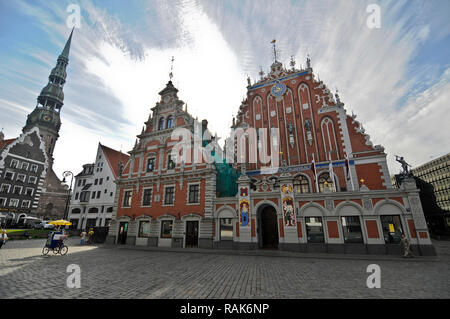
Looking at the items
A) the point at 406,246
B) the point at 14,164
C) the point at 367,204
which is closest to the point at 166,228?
the point at 367,204

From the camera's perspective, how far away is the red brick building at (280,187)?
15.4 meters

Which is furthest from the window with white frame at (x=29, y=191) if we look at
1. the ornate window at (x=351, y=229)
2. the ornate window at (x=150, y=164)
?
the ornate window at (x=351, y=229)

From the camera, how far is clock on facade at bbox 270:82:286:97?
24.7 meters

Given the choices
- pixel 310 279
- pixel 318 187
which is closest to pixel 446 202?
pixel 318 187

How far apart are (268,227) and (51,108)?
3240 inches

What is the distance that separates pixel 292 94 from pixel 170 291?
921 inches

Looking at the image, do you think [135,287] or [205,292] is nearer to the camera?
[205,292]

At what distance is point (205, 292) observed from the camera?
6527 mm

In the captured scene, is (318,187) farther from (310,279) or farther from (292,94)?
(310,279)

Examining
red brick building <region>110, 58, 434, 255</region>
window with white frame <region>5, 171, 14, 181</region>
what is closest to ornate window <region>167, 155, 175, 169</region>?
red brick building <region>110, 58, 434, 255</region>

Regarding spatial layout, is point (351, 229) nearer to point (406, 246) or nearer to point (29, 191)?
point (406, 246)

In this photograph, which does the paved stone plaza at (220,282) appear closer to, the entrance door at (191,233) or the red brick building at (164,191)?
the entrance door at (191,233)

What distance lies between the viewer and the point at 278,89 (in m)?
25.0
